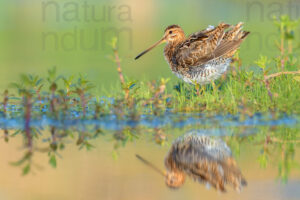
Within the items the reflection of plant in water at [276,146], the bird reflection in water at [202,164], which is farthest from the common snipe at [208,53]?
the bird reflection in water at [202,164]

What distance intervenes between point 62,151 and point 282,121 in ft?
8.97

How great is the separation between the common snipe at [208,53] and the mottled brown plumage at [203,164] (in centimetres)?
292

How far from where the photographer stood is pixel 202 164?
19.0ft

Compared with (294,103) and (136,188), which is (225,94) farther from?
(136,188)

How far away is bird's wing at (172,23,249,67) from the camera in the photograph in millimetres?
9539

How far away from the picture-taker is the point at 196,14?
2752 centimetres

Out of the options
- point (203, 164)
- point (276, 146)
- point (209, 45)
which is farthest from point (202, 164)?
point (209, 45)

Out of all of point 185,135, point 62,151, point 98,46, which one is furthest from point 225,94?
point 98,46

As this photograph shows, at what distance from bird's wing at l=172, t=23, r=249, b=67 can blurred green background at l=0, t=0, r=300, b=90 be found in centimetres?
499

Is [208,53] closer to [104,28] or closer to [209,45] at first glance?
[209,45]

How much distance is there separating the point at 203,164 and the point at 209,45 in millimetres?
4127

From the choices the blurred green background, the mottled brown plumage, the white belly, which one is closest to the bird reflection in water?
the mottled brown plumage

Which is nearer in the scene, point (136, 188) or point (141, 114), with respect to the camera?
point (136, 188)

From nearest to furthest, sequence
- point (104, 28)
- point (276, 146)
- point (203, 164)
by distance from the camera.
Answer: point (203, 164) < point (276, 146) < point (104, 28)
